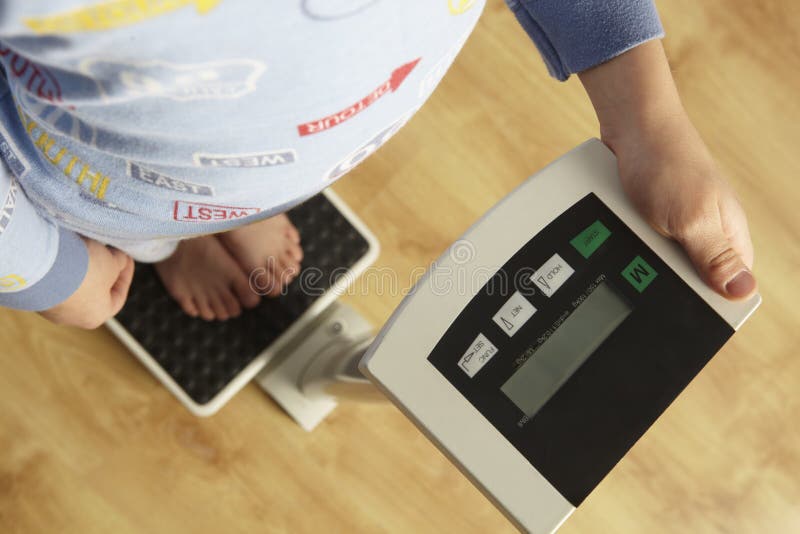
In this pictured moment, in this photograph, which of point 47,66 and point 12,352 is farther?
point 12,352

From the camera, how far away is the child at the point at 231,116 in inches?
10.9

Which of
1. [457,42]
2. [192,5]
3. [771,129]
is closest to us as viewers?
[192,5]

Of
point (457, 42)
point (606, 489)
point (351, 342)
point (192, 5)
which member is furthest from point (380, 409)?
point (192, 5)

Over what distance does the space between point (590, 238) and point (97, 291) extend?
16.2 inches

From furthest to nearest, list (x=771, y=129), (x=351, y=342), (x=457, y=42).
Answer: (x=771, y=129) → (x=351, y=342) → (x=457, y=42)

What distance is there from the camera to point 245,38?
28cm

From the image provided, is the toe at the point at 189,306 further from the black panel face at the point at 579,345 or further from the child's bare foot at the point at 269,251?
the black panel face at the point at 579,345

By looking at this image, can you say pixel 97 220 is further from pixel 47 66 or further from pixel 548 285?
pixel 548 285

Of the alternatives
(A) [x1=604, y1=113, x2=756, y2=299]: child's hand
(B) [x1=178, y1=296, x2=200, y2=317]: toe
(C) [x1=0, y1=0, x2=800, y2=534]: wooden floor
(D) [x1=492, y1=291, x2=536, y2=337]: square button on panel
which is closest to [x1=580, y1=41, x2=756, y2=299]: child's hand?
(A) [x1=604, y1=113, x2=756, y2=299]: child's hand

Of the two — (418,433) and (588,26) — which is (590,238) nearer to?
(588,26)

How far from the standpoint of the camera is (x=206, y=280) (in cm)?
81

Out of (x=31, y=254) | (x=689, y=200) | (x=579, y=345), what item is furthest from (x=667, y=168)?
(x=31, y=254)

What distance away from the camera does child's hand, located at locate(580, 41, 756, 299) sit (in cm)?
49

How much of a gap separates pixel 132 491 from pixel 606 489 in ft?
1.79
